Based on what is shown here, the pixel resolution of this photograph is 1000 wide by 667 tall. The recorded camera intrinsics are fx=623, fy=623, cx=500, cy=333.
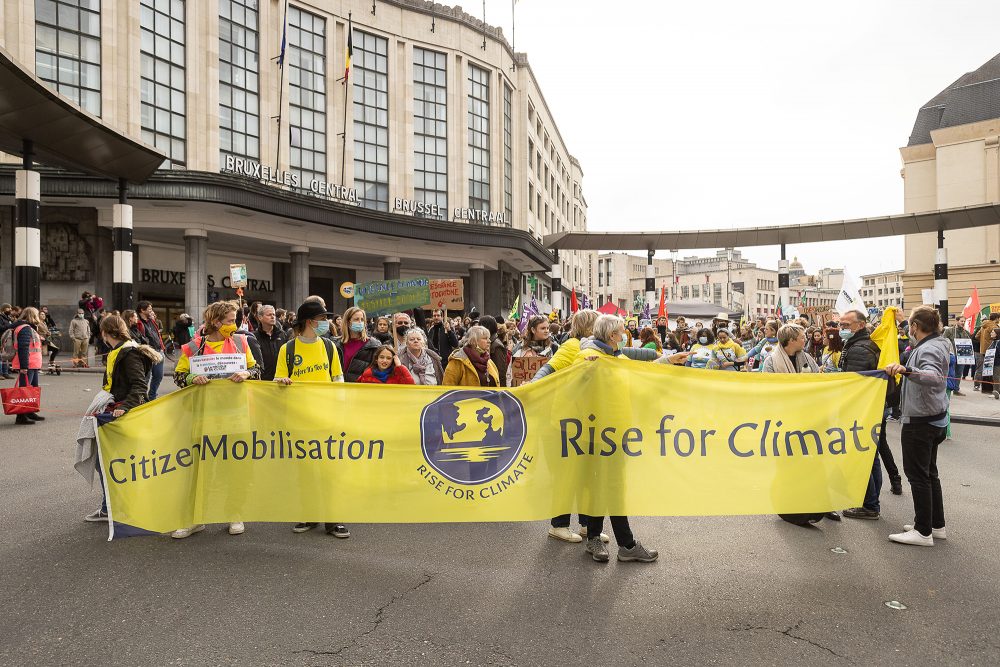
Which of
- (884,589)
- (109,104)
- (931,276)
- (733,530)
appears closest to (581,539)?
(733,530)

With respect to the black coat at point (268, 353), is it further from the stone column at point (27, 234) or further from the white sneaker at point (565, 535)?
the stone column at point (27, 234)

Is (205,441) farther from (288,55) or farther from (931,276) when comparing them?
(931,276)

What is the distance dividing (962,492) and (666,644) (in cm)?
491

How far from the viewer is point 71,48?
24.3 metres

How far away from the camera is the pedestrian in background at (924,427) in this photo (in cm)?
478

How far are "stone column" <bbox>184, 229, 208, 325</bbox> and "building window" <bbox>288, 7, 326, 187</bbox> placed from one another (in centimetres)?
691

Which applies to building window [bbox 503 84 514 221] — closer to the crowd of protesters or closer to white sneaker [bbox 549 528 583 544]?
the crowd of protesters

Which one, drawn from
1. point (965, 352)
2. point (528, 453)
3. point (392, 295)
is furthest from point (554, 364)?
point (965, 352)

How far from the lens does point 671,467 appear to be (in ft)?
14.9

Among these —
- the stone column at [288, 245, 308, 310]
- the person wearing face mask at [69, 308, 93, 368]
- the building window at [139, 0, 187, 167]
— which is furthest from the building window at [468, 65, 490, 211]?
the person wearing face mask at [69, 308, 93, 368]

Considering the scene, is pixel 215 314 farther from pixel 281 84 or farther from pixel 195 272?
pixel 281 84

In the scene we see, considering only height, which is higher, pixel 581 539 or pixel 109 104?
pixel 109 104

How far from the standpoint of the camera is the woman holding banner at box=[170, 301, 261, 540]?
4980 mm

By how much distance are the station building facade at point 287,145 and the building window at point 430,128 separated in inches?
3.5
